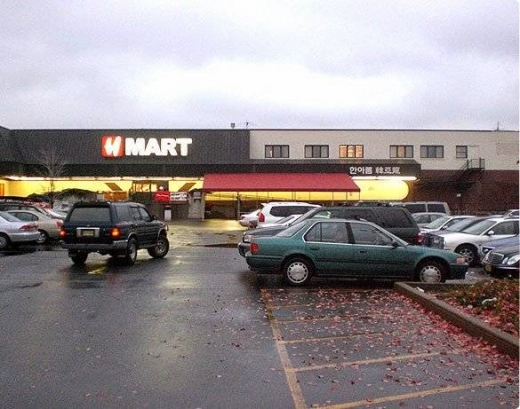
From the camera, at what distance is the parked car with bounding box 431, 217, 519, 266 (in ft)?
58.6

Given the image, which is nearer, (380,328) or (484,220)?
(380,328)

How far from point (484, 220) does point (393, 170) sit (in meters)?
32.7

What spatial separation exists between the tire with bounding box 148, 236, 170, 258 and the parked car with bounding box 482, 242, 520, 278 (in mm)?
9887

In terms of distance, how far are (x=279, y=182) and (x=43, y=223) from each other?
26146 mm

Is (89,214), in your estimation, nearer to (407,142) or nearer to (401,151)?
(401,151)

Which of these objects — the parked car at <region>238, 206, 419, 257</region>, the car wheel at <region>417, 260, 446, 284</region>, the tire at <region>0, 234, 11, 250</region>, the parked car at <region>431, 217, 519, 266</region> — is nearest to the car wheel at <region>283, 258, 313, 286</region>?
the car wheel at <region>417, 260, 446, 284</region>

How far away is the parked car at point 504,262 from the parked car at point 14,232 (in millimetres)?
16174

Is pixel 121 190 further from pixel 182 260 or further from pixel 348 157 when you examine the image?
pixel 182 260

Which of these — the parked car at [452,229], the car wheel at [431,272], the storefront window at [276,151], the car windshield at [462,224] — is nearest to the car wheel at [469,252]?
the parked car at [452,229]

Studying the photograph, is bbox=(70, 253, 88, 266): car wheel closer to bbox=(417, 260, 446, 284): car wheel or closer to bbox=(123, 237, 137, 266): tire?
bbox=(123, 237, 137, 266): tire

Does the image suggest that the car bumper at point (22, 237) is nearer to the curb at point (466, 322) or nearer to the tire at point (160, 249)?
the tire at point (160, 249)

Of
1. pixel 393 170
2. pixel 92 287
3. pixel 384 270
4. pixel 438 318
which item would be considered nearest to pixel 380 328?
pixel 438 318

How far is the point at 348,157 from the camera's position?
173ft

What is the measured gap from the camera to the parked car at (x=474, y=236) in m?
17.9
